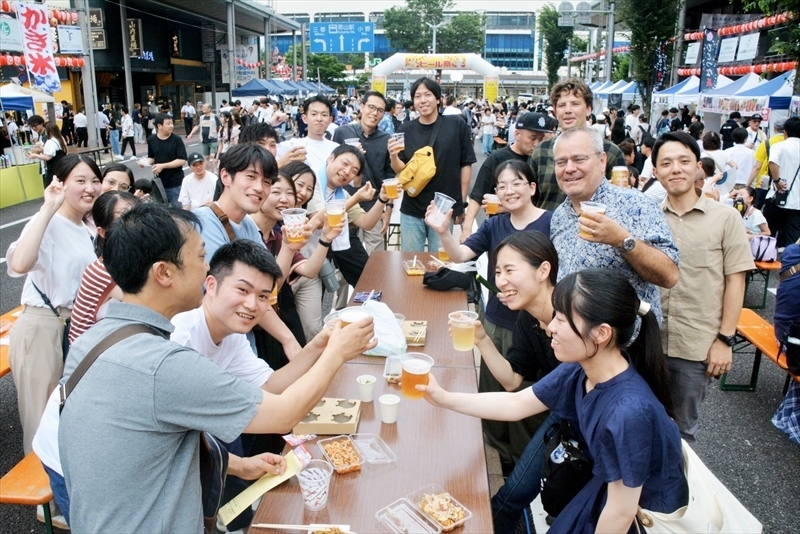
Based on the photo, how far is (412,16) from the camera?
6231cm

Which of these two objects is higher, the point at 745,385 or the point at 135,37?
the point at 135,37

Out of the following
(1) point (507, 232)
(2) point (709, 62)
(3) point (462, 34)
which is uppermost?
(3) point (462, 34)

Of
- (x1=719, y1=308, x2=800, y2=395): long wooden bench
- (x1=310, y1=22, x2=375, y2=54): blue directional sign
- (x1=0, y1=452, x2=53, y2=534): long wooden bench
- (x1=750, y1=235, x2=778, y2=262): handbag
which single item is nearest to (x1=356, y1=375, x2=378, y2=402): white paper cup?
(x1=0, y1=452, x2=53, y2=534): long wooden bench

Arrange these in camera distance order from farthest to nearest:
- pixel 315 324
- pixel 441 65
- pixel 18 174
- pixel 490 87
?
pixel 441 65 → pixel 490 87 → pixel 18 174 → pixel 315 324

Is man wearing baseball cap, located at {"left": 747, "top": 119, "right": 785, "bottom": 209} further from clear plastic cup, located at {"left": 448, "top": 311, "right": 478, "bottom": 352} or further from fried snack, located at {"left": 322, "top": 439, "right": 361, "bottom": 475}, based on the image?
fried snack, located at {"left": 322, "top": 439, "right": 361, "bottom": 475}

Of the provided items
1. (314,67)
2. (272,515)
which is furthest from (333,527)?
(314,67)

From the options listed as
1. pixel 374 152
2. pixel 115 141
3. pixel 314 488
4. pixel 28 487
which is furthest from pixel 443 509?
pixel 115 141

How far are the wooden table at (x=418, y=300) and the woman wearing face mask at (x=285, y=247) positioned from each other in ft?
1.28

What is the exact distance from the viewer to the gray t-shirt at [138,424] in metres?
1.55

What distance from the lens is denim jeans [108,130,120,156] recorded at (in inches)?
792

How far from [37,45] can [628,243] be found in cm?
1413

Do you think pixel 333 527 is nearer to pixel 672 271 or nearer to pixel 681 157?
pixel 672 271

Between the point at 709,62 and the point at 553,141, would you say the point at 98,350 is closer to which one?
the point at 553,141

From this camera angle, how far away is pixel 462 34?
63.2 metres
